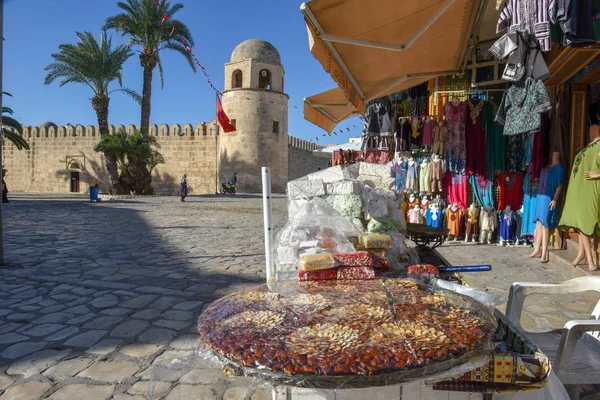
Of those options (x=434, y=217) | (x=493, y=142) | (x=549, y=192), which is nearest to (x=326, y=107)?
(x=434, y=217)

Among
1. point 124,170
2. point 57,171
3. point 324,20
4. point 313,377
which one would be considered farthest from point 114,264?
point 57,171

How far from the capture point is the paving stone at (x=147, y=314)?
11.6 feet

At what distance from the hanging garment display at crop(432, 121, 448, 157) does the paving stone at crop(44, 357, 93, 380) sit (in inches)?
245

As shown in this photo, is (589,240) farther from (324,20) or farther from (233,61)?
(233,61)

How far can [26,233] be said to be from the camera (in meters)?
8.59

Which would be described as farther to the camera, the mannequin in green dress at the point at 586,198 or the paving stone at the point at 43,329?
the mannequin in green dress at the point at 586,198

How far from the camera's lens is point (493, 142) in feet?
22.2

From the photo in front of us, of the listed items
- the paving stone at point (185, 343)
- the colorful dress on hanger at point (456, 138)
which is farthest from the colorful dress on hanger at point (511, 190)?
Result: the paving stone at point (185, 343)

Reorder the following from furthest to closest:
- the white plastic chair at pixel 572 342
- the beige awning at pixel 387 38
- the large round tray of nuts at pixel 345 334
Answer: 1. the beige awning at pixel 387 38
2. the white plastic chair at pixel 572 342
3. the large round tray of nuts at pixel 345 334

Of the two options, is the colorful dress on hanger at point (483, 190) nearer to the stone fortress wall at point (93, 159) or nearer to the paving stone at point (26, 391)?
the paving stone at point (26, 391)

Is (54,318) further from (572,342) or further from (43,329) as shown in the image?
(572,342)

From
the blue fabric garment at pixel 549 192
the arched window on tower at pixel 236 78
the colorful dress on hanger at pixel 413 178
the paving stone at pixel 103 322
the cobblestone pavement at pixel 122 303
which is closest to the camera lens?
the cobblestone pavement at pixel 122 303

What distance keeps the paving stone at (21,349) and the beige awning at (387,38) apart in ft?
11.4

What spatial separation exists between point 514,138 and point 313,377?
22.1 feet
